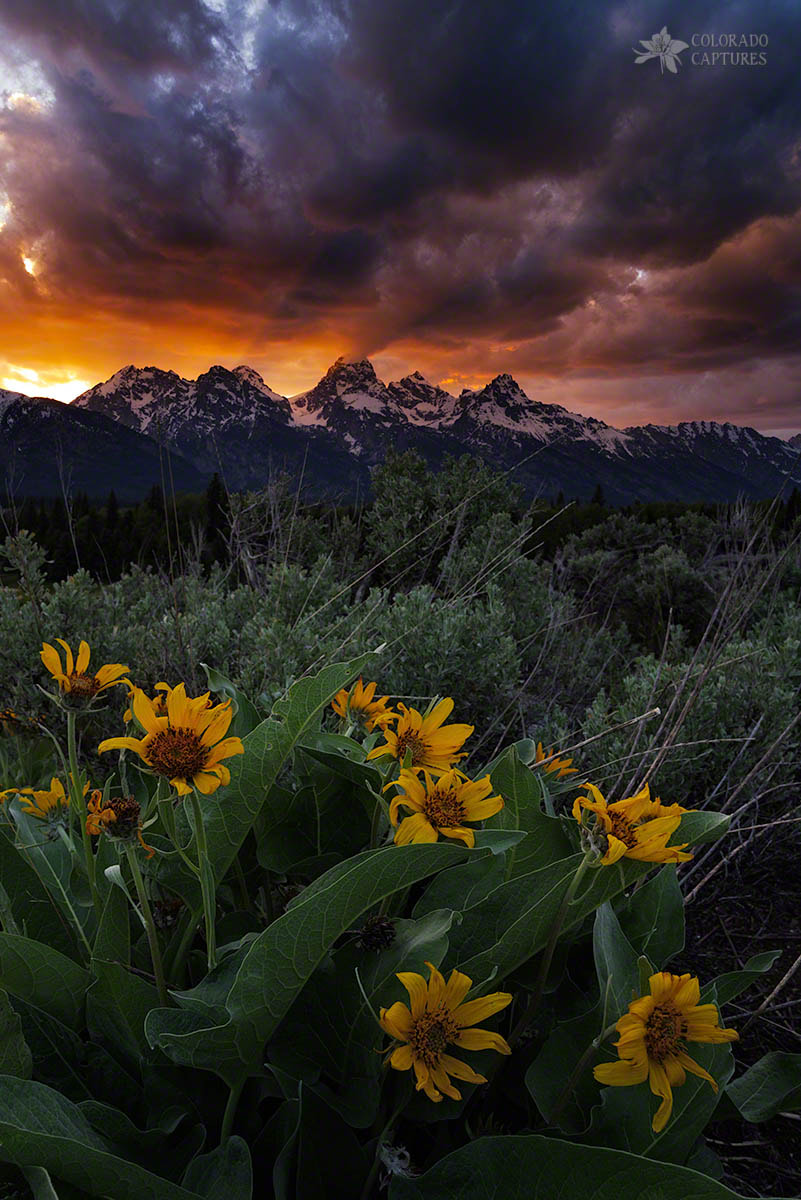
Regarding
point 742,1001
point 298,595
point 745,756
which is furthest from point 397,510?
point 742,1001

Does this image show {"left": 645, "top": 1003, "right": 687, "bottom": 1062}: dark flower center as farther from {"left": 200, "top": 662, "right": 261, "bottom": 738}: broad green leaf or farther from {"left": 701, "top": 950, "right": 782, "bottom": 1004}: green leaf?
{"left": 200, "top": 662, "right": 261, "bottom": 738}: broad green leaf

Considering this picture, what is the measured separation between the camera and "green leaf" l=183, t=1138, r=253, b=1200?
0.67 m

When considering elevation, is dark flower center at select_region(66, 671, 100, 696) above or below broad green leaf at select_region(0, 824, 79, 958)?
above

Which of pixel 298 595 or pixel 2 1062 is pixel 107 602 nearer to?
pixel 298 595

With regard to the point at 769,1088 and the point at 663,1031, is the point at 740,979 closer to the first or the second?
the point at 769,1088

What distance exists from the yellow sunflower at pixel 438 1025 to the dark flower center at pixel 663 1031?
14 cm

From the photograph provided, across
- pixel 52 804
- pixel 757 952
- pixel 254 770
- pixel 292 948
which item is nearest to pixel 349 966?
pixel 292 948

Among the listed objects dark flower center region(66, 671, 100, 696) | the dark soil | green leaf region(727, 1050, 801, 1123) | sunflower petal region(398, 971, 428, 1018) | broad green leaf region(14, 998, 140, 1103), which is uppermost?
dark flower center region(66, 671, 100, 696)

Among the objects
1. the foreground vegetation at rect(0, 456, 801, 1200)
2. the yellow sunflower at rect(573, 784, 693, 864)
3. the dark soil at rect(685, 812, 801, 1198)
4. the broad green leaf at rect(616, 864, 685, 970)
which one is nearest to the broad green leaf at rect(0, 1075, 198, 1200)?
the foreground vegetation at rect(0, 456, 801, 1200)

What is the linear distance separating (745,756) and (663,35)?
4.68 m

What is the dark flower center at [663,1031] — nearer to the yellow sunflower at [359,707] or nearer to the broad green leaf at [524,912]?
the broad green leaf at [524,912]

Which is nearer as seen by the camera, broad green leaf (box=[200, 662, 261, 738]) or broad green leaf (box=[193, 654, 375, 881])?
broad green leaf (box=[193, 654, 375, 881])

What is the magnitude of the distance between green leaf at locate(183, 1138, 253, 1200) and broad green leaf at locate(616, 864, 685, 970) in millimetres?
559

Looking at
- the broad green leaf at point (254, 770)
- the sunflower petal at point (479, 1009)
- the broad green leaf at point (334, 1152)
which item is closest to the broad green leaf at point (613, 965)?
the sunflower petal at point (479, 1009)
